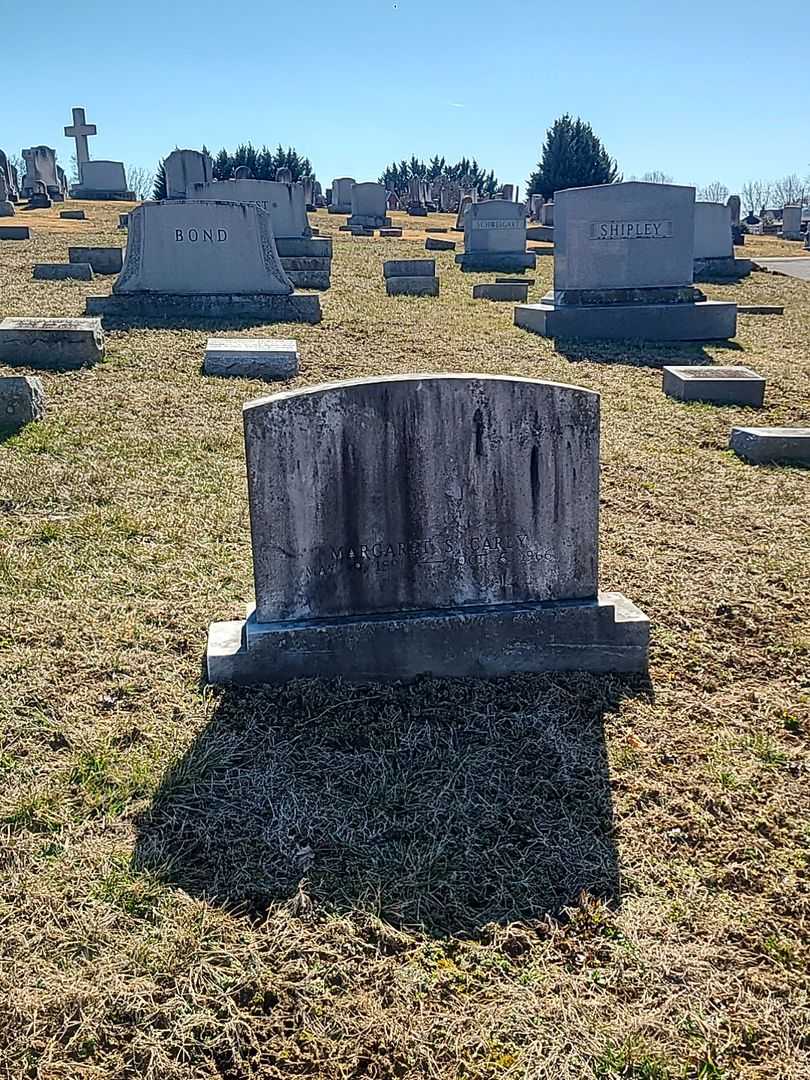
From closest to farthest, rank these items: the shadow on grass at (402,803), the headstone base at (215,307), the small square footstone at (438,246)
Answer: the shadow on grass at (402,803), the headstone base at (215,307), the small square footstone at (438,246)

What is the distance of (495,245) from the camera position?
843 inches

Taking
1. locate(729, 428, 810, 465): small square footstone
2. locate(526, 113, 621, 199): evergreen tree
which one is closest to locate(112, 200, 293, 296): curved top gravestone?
locate(729, 428, 810, 465): small square footstone

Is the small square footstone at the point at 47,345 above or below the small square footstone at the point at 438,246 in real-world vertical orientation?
below

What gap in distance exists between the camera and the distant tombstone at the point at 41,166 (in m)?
35.8

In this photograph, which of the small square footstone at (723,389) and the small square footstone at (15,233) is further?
the small square footstone at (15,233)

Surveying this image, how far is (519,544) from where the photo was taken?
370 cm

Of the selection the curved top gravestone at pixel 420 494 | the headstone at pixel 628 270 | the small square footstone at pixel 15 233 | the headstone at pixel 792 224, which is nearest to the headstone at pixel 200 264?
the headstone at pixel 628 270

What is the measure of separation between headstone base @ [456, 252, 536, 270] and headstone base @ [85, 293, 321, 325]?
965cm

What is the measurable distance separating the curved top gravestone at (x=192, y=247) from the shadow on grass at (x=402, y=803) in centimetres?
1006

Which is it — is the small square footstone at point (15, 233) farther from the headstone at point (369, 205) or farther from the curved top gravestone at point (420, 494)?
the curved top gravestone at point (420, 494)

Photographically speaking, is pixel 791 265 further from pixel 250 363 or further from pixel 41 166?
pixel 41 166

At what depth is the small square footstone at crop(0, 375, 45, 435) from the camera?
23.3 feet

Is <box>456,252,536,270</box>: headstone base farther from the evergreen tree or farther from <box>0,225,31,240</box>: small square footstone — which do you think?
the evergreen tree

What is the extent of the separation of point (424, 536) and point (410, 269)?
13942mm
